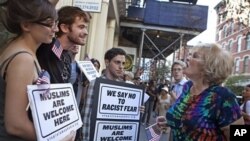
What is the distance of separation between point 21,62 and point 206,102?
5.58 ft

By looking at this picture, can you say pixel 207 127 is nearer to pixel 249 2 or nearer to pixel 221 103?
pixel 221 103

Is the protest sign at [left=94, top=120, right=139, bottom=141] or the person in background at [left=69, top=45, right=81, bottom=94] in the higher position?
the person in background at [left=69, top=45, right=81, bottom=94]

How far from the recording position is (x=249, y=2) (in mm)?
13680

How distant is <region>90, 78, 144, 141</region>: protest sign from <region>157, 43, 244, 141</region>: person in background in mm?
542

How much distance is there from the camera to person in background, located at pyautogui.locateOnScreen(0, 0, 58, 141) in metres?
1.80

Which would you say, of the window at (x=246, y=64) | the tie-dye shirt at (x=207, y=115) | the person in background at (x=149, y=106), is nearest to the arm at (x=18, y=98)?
the tie-dye shirt at (x=207, y=115)

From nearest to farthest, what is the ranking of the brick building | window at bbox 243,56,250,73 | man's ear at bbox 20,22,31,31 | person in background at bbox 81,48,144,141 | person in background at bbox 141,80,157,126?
man's ear at bbox 20,22,31,31 < person in background at bbox 81,48,144,141 < person in background at bbox 141,80,157,126 < the brick building < window at bbox 243,56,250,73

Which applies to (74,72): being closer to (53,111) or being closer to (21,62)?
(53,111)

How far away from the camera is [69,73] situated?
3.15m

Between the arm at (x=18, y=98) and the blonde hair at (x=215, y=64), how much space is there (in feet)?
5.79

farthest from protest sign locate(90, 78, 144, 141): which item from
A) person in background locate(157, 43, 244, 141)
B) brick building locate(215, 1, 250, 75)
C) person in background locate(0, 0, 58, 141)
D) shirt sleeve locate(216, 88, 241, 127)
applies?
brick building locate(215, 1, 250, 75)

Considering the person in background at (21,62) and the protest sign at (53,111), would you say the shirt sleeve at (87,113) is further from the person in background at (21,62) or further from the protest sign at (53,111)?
the person in background at (21,62)

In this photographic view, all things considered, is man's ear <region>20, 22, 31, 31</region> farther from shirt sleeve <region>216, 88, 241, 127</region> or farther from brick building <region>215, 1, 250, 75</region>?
brick building <region>215, 1, 250, 75</region>

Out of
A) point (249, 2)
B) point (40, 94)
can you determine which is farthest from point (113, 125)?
point (249, 2)
